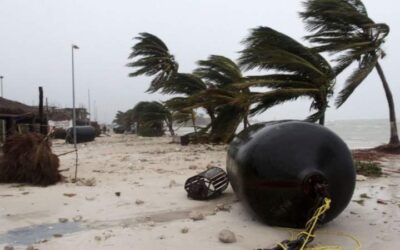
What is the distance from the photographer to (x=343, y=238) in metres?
5.38

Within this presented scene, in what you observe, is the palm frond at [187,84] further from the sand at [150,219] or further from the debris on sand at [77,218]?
the debris on sand at [77,218]

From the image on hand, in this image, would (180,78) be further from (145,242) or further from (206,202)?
(145,242)

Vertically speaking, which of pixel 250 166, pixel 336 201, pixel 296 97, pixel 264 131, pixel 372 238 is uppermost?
pixel 296 97

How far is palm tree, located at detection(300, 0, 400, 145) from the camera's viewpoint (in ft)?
49.7

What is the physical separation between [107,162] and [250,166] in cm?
906

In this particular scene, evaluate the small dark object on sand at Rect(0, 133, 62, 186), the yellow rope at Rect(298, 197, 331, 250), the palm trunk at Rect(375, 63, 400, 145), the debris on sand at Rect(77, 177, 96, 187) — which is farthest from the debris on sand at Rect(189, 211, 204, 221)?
the palm trunk at Rect(375, 63, 400, 145)

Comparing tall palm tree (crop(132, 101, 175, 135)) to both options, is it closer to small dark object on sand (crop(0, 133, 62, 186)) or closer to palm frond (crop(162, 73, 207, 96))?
palm frond (crop(162, 73, 207, 96))

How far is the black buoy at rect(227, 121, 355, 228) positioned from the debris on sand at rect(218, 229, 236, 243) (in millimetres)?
589

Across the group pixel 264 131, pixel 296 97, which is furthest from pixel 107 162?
pixel 264 131

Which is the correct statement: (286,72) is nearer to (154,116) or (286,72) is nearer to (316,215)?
(316,215)

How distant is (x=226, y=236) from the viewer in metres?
5.21

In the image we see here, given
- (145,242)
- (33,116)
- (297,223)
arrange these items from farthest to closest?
(33,116) → (297,223) → (145,242)

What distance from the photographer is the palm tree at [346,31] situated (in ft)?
49.7

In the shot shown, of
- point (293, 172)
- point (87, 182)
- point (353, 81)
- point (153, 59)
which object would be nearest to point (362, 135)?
point (153, 59)
